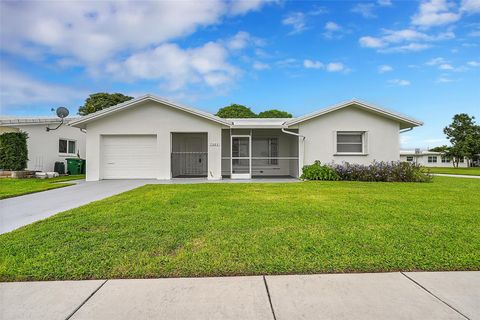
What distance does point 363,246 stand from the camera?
163 inches

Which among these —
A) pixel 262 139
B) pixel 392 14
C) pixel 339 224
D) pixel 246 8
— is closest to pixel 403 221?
pixel 339 224

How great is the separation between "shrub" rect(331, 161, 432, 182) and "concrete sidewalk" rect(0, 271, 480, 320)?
1121 cm

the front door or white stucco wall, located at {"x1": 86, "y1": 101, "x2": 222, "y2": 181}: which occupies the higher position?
white stucco wall, located at {"x1": 86, "y1": 101, "x2": 222, "y2": 181}

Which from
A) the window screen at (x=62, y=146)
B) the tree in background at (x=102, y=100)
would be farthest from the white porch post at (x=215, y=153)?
the tree in background at (x=102, y=100)

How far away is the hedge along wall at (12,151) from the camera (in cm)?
1548

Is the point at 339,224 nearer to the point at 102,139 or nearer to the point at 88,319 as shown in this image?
the point at 88,319

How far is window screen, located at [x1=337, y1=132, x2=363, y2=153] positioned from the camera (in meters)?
15.6

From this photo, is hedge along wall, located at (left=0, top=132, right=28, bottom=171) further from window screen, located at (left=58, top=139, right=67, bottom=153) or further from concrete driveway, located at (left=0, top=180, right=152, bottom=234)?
concrete driveway, located at (left=0, top=180, right=152, bottom=234)

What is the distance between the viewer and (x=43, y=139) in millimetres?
17734

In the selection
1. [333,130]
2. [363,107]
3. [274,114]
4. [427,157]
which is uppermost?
[274,114]

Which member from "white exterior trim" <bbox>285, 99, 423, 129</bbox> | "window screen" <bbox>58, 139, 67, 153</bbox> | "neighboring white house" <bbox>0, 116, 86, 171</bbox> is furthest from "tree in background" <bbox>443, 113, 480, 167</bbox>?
"window screen" <bbox>58, 139, 67, 153</bbox>

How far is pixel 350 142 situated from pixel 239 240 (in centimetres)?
1306

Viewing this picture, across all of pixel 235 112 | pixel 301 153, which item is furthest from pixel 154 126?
pixel 235 112

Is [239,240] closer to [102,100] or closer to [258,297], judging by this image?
[258,297]
